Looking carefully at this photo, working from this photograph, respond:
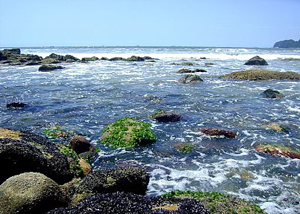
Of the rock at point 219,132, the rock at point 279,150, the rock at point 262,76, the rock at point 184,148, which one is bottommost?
the rock at point 184,148

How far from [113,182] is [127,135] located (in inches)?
178

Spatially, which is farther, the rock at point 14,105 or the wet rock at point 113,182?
the rock at point 14,105

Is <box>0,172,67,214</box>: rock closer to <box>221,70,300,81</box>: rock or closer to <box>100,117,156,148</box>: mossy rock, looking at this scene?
<box>100,117,156,148</box>: mossy rock

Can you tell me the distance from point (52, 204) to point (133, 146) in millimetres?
5209

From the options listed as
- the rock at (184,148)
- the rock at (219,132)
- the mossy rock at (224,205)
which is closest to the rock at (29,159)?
the mossy rock at (224,205)

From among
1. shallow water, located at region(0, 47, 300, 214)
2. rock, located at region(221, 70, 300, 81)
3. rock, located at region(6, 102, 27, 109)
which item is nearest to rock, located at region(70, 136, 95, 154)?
shallow water, located at region(0, 47, 300, 214)

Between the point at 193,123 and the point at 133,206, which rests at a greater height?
the point at 133,206

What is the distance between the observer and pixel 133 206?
601cm

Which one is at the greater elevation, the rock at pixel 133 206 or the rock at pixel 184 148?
the rock at pixel 133 206

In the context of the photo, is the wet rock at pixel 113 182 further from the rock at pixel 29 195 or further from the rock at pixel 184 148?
the rock at pixel 184 148

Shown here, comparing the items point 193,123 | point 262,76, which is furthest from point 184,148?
point 262,76

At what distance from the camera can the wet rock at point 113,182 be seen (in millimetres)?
7070

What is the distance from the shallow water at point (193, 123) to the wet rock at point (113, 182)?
0.61m

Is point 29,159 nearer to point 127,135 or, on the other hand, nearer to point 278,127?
point 127,135
